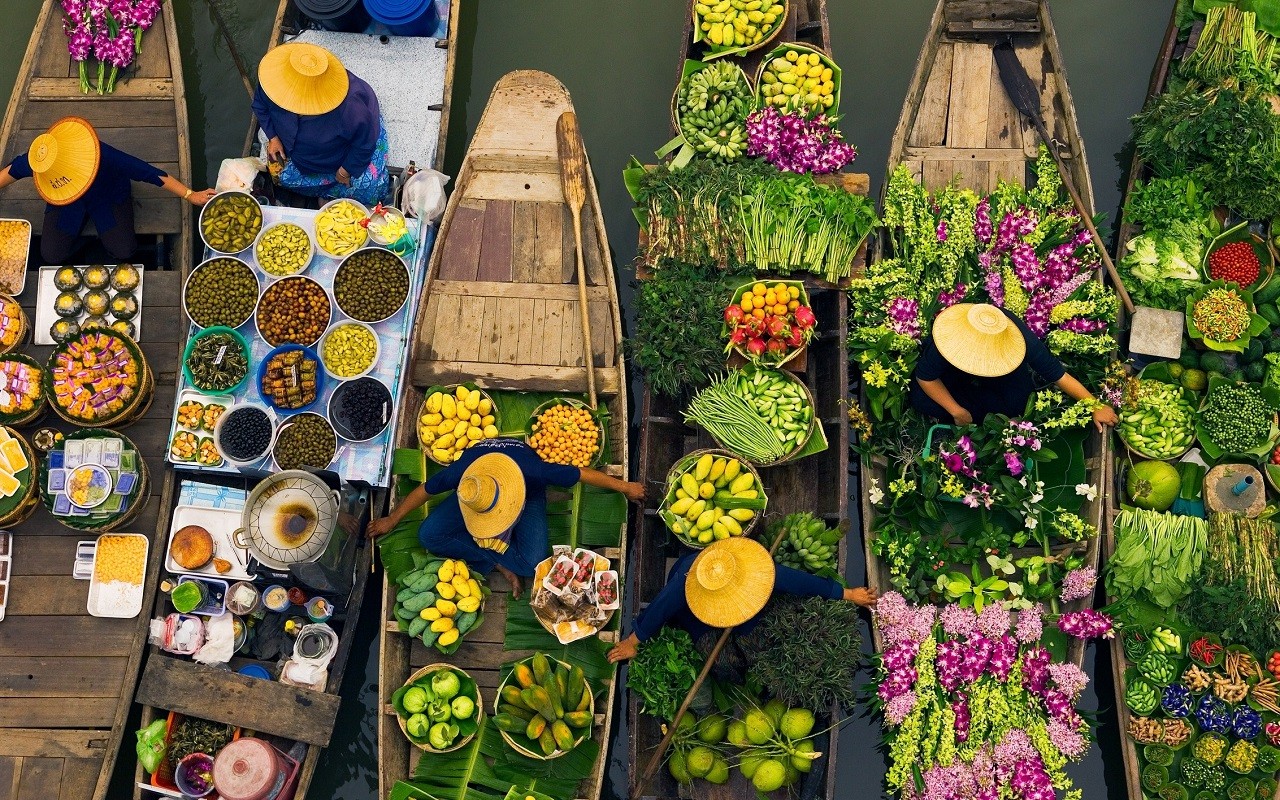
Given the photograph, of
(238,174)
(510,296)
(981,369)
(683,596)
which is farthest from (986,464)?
(238,174)

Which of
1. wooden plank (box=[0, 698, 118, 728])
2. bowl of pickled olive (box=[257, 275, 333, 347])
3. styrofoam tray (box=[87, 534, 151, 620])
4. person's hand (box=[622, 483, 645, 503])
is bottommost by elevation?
wooden plank (box=[0, 698, 118, 728])

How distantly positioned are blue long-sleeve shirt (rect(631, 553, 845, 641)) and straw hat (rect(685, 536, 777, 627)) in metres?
0.10

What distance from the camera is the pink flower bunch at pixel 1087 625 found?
5.20 metres

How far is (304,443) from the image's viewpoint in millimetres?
5449

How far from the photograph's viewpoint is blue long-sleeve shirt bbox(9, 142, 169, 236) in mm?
5523

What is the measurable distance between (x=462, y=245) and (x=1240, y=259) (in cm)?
478

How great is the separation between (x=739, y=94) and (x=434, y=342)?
8.02 feet

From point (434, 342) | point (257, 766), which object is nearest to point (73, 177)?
point (434, 342)

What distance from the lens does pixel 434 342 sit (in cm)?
570

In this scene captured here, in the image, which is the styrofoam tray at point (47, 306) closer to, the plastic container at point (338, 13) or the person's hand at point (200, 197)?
the person's hand at point (200, 197)

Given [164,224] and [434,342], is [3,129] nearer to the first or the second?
[164,224]

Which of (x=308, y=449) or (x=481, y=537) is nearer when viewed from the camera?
(x=481, y=537)

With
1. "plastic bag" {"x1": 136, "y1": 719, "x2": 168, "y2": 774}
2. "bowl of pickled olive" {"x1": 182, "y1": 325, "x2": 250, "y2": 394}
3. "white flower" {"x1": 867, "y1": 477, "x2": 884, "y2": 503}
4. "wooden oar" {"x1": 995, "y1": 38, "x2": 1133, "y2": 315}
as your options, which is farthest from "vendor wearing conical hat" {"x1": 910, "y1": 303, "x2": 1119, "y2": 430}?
"plastic bag" {"x1": 136, "y1": 719, "x2": 168, "y2": 774}

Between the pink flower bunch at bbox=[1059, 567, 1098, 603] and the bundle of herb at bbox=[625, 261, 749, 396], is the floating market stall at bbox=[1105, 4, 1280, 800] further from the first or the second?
the bundle of herb at bbox=[625, 261, 749, 396]
